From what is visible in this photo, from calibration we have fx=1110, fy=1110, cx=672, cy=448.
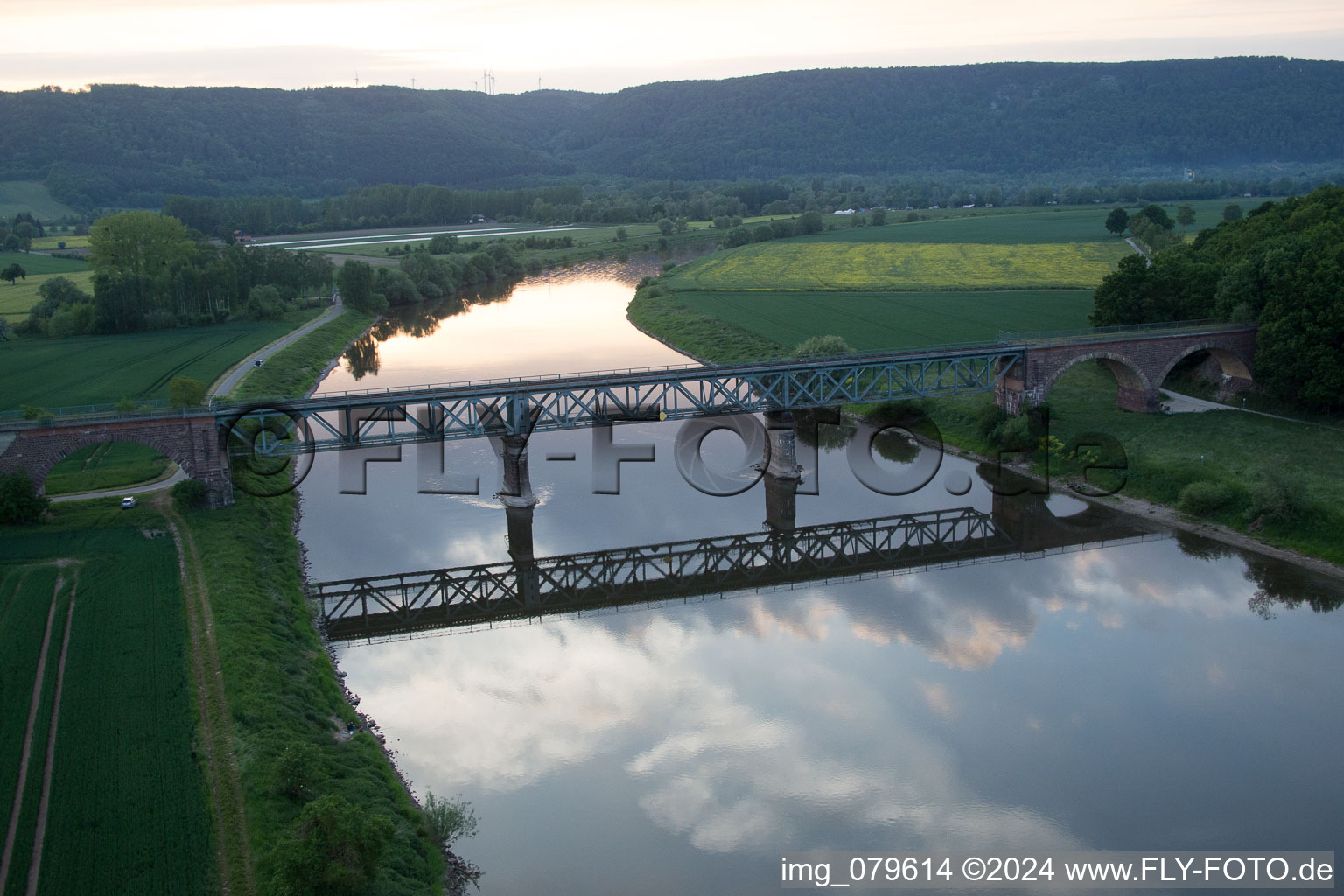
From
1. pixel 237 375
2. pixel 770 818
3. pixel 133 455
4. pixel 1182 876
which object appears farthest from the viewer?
pixel 237 375

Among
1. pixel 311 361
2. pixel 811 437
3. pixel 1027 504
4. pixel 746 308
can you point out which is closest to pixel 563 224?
pixel 746 308

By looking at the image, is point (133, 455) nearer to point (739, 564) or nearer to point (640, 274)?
point (739, 564)

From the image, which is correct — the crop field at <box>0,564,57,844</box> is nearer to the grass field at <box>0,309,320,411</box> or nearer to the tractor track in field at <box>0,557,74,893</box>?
the tractor track in field at <box>0,557,74,893</box>

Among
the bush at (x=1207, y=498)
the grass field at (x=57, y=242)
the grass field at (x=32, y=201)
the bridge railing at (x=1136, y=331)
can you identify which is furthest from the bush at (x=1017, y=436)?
the grass field at (x=32, y=201)

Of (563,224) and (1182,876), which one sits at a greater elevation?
(563,224)

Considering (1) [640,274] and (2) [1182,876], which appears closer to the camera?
(2) [1182,876]

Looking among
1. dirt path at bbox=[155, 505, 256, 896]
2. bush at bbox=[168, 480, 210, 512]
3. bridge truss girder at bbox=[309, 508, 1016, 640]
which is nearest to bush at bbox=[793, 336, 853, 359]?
bridge truss girder at bbox=[309, 508, 1016, 640]

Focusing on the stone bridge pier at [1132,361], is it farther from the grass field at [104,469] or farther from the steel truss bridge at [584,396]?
the grass field at [104,469]
